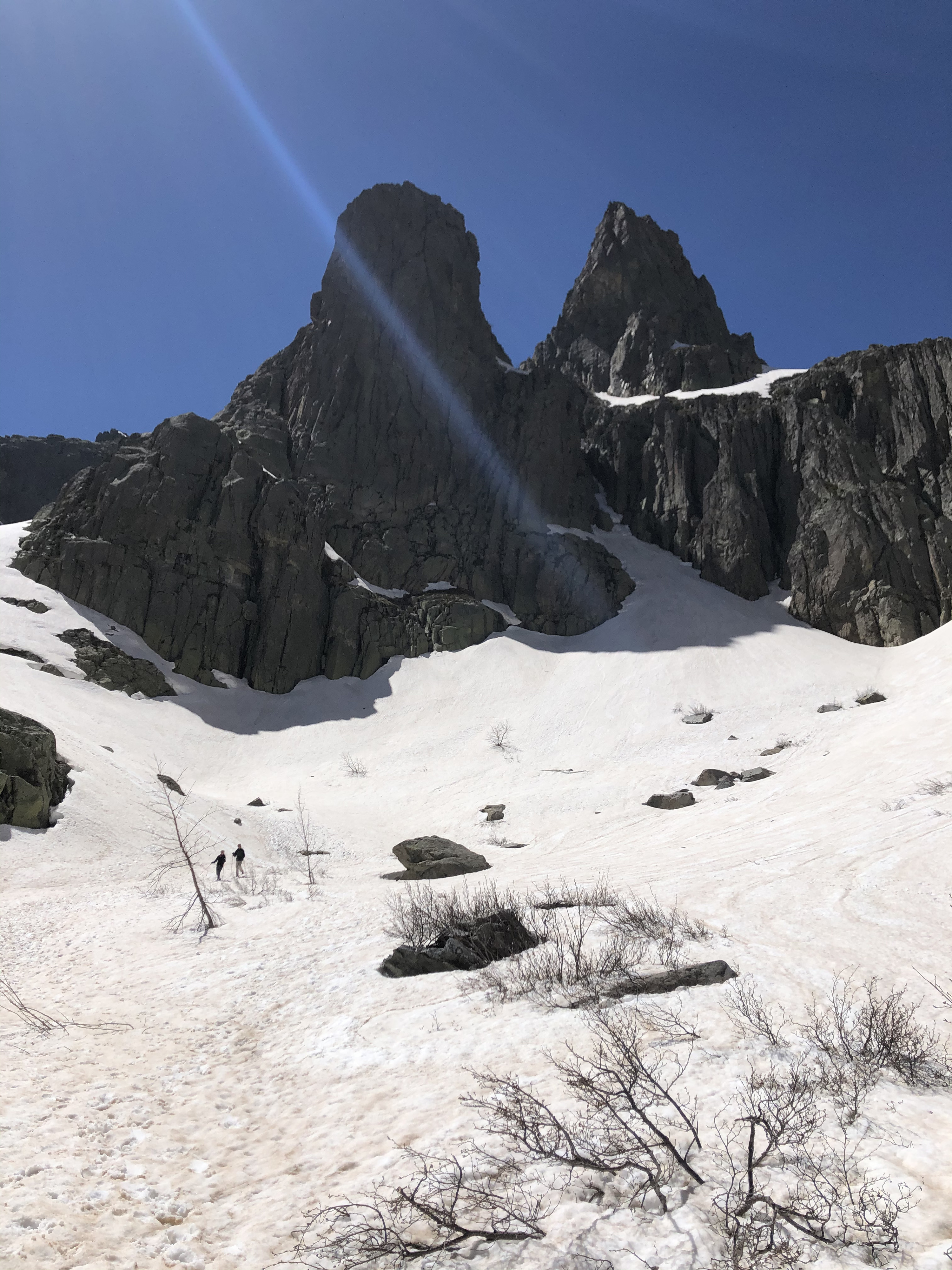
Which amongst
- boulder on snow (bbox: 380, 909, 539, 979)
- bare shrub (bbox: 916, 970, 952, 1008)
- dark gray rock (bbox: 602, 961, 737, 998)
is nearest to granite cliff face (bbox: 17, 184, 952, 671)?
boulder on snow (bbox: 380, 909, 539, 979)

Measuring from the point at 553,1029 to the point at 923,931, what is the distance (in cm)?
454

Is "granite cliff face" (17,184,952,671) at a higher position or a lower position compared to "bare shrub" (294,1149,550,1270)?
higher

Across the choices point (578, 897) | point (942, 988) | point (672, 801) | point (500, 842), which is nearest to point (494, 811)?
point (500, 842)

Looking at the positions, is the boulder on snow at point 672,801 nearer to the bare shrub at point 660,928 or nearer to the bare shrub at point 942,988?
the bare shrub at point 660,928

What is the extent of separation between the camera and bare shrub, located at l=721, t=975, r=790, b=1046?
4398mm

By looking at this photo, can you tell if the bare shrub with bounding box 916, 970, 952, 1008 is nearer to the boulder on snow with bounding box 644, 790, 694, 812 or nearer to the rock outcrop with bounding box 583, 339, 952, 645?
the boulder on snow with bounding box 644, 790, 694, 812

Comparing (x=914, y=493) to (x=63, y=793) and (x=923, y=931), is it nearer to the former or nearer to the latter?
(x=923, y=931)

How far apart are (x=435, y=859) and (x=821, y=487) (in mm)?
46304

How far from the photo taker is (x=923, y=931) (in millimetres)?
6727

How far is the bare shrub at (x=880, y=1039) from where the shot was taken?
380 cm

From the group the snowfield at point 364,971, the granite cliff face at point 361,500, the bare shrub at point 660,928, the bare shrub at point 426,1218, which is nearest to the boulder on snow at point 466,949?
the snowfield at point 364,971

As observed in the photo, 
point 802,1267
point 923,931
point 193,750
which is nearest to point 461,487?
point 193,750

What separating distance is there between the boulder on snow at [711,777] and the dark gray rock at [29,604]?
4020cm

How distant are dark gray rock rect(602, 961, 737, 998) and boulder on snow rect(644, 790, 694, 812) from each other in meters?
13.9
